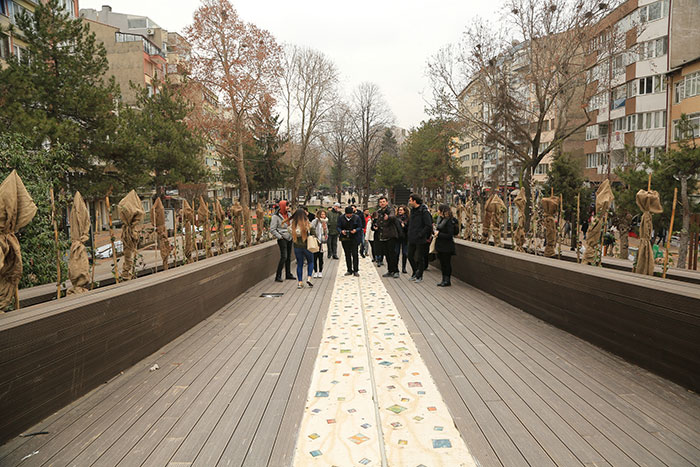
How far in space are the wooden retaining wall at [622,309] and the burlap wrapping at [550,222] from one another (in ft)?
2.27

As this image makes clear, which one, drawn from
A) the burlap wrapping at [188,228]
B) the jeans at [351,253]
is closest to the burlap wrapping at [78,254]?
the burlap wrapping at [188,228]

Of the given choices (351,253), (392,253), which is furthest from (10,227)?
(351,253)

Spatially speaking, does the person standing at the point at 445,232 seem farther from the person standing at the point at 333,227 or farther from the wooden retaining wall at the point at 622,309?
the person standing at the point at 333,227

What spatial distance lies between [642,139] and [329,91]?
2390 cm

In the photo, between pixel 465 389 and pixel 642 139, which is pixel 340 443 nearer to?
pixel 465 389

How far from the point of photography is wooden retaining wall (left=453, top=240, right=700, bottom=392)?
4055 millimetres

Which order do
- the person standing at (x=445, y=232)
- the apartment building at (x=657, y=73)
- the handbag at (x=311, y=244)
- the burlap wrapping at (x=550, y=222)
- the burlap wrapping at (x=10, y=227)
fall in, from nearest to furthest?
the burlap wrapping at (x=10, y=227)
the burlap wrapping at (x=550, y=222)
the person standing at (x=445, y=232)
the handbag at (x=311, y=244)
the apartment building at (x=657, y=73)

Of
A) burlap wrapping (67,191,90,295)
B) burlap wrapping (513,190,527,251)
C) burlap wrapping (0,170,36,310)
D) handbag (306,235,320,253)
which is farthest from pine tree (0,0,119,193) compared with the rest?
burlap wrapping (513,190,527,251)

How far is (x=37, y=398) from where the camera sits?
355 cm

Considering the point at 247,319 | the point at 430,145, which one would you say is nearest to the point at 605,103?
the point at 430,145

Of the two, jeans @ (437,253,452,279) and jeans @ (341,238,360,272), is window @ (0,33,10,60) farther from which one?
jeans @ (437,253,452,279)

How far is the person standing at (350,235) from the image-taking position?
11.6 metres

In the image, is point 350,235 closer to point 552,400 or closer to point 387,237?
point 387,237

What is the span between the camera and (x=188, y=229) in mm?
8578
